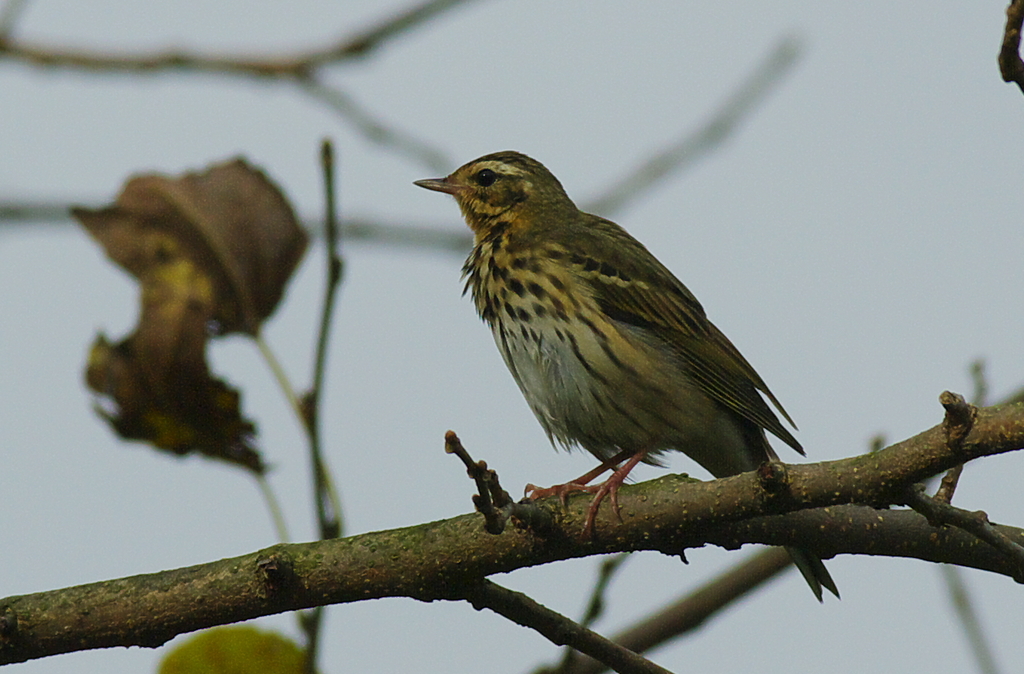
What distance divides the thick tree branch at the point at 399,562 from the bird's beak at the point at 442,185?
3.97 metres

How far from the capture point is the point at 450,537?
4.37 meters

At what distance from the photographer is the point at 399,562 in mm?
4367

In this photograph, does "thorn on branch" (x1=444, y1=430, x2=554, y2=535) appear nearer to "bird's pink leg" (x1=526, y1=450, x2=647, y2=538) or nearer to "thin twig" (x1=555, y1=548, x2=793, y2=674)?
"bird's pink leg" (x1=526, y1=450, x2=647, y2=538)

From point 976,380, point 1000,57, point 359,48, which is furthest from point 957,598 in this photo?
point 359,48

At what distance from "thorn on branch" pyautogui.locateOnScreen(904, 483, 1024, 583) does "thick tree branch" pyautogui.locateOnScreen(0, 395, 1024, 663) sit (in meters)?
0.51

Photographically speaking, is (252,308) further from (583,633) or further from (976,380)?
(976,380)

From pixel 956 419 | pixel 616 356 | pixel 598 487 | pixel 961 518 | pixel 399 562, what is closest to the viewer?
pixel 956 419

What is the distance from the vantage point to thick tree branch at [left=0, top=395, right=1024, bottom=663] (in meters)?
4.27

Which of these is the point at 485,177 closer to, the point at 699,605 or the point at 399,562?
the point at 699,605

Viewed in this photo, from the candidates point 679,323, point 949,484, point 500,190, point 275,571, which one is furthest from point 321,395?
point 500,190

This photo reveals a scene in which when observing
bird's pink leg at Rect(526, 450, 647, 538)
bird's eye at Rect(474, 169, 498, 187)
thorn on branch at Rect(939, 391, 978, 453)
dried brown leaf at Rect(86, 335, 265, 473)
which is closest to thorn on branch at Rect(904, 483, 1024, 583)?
thorn on branch at Rect(939, 391, 978, 453)

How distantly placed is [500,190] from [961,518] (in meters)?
4.83

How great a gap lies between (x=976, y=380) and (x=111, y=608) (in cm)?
340

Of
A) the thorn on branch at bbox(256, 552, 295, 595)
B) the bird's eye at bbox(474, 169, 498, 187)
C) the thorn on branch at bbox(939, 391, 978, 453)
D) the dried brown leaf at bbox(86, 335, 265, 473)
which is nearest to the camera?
the thorn on branch at bbox(939, 391, 978, 453)
